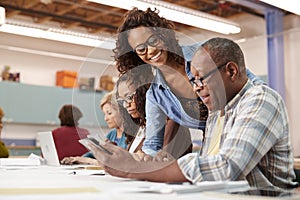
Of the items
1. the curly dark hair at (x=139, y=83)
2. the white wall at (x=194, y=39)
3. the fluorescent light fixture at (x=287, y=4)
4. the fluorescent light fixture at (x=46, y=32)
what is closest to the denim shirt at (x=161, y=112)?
the curly dark hair at (x=139, y=83)

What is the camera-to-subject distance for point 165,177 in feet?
4.16

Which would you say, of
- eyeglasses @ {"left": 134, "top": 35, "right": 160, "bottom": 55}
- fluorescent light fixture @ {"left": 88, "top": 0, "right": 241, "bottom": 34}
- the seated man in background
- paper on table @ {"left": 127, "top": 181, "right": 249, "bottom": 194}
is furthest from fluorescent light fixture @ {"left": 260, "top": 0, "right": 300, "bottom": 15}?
paper on table @ {"left": 127, "top": 181, "right": 249, "bottom": 194}

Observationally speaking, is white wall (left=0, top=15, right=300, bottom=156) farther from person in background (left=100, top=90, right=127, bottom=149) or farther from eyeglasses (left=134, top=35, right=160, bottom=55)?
eyeglasses (left=134, top=35, right=160, bottom=55)

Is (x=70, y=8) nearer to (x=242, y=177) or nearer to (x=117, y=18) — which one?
(x=117, y=18)

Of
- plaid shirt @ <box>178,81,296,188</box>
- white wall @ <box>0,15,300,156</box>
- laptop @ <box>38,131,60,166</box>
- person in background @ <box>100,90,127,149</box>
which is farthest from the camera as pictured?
white wall @ <box>0,15,300,156</box>

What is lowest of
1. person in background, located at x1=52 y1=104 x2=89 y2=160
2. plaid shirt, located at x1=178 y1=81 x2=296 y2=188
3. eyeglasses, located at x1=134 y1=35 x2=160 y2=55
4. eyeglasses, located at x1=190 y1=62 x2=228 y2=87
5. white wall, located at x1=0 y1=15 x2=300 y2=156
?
person in background, located at x1=52 y1=104 x2=89 y2=160

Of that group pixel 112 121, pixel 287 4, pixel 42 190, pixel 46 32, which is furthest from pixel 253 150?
pixel 46 32

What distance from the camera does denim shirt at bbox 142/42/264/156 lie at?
1.99m

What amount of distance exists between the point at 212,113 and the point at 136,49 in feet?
1.73

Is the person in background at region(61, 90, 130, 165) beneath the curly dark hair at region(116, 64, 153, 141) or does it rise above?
beneath

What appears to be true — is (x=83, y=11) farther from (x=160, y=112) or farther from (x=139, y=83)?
(x=160, y=112)

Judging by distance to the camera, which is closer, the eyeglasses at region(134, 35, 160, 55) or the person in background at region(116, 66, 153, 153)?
the eyeglasses at region(134, 35, 160, 55)

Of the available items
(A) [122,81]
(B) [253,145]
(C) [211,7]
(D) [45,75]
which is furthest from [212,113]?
(D) [45,75]

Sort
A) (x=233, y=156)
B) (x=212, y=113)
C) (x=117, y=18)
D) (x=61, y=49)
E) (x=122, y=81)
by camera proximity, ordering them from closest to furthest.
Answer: (x=233, y=156)
(x=212, y=113)
(x=122, y=81)
(x=117, y=18)
(x=61, y=49)
